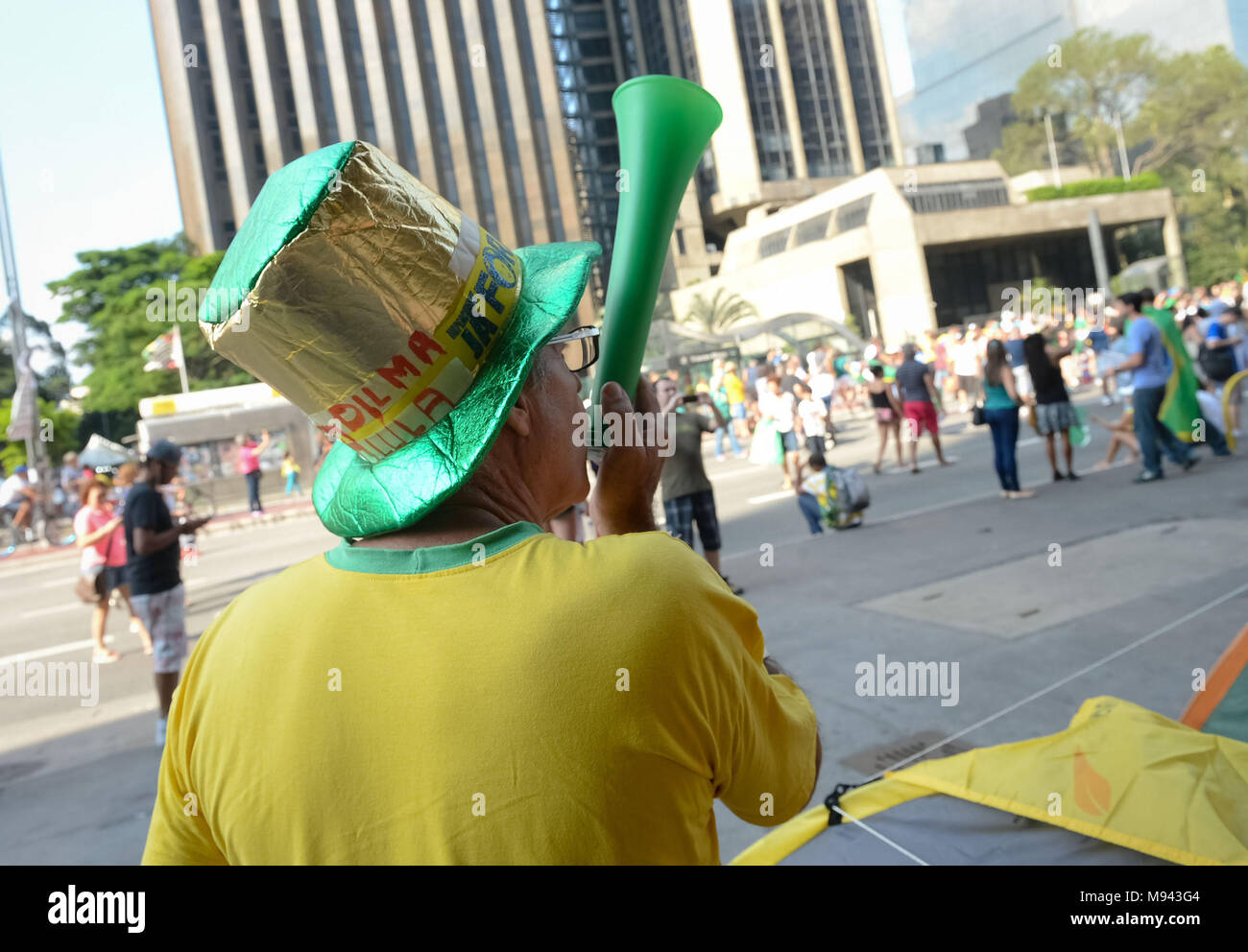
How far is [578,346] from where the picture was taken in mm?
1388

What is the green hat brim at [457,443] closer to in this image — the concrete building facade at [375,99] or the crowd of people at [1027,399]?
the crowd of people at [1027,399]

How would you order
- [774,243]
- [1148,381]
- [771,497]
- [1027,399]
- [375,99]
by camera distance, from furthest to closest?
[375,99], [774,243], [1027,399], [771,497], [1148,381]

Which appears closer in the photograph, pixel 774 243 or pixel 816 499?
pixel 816 499

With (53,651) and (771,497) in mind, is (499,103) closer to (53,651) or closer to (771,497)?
(771,497)

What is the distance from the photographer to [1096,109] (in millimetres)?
54188

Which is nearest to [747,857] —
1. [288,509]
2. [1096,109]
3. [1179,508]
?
[1179,508]

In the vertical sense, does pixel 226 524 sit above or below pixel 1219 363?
above

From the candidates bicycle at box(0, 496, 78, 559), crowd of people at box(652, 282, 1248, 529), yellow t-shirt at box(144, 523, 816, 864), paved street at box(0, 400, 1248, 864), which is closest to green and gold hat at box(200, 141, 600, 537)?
yellow t-shirt at box(144, 523, 816, 864)

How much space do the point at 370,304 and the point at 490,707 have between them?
1.57ft

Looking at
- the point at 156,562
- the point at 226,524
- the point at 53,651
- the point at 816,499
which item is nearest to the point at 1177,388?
the point at 816,499

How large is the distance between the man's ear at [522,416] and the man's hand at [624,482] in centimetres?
14

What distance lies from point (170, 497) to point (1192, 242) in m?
58.3

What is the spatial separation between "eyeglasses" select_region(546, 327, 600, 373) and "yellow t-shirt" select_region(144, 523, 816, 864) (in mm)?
320
